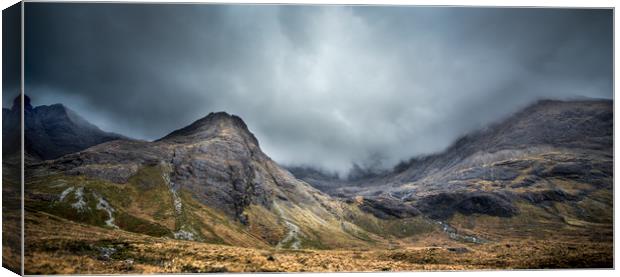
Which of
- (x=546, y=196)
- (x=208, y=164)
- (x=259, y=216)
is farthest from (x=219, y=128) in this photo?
(x=546, y=196)

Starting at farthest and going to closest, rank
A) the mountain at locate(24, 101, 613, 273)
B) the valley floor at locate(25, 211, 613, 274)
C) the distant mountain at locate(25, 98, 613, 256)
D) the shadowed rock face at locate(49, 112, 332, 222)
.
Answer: the shadowed rock face at locate(49, 112, 332, 222) < the distant mountain at locate(25, 98, 613, 256) < the mountain at locate(24, 101, 613, 273) < the valley floor at locate(25, 211, 613, 274)

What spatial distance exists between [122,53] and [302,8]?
2626cm

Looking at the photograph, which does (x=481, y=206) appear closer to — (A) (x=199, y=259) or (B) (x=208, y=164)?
(B) (x=208, y=164)

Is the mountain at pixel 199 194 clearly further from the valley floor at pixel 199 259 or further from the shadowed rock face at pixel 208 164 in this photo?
the valley floor at pixel 199 259

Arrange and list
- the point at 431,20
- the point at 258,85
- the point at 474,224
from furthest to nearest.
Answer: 1. the point at 474,224
2. the point at 258,85
3. the point at 431,20

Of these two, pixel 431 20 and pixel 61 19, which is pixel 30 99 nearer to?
pixel 61 19

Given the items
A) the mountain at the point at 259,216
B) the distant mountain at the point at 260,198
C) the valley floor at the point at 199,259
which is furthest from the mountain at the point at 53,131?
the valley floor at the point at 199,259

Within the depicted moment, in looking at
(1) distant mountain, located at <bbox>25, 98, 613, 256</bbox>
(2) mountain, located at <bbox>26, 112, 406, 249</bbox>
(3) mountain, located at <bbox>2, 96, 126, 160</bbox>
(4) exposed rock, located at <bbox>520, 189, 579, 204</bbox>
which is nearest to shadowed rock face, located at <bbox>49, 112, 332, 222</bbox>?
(2) mountain, located at <bbox>26, 112, 406, 249</bbox>

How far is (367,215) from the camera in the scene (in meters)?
198

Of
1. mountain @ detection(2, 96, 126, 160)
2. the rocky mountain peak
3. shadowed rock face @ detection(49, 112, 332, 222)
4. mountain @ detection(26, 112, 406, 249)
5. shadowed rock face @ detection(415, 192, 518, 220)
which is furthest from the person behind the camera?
shadowed rock face @ detection(415, 192, 518, 220)

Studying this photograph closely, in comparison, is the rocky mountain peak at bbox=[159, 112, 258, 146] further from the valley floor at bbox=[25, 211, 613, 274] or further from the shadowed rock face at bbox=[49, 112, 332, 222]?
the valley floor at bbox=[25, 211, 613, 274]

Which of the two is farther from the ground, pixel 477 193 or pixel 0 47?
pixel 0 47

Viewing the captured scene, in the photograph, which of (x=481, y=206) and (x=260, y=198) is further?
(x=481, y=206)

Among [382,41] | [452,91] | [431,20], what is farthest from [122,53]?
[452,91]
